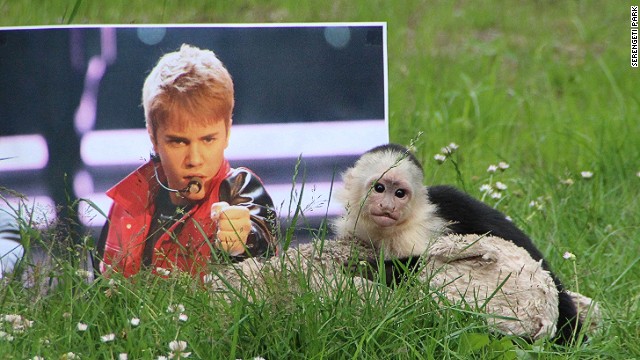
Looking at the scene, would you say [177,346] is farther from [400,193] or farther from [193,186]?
[400,193]

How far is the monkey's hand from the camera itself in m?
3.11

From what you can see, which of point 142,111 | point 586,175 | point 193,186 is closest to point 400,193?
point 193,186

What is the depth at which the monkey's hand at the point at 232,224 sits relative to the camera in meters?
3.11

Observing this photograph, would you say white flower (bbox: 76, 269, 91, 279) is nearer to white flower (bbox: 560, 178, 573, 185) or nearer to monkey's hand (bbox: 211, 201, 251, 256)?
monkey's hand (bbox: 211, 201, 251, 256)

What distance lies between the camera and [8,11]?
17.1 feet

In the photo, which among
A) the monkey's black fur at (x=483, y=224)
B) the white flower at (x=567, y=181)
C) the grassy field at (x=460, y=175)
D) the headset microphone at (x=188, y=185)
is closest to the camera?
the grassy field at (x=460, y=175)

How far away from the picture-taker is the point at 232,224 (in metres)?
3.09

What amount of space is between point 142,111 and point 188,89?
0.18 m

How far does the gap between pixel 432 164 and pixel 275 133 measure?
4.81ft

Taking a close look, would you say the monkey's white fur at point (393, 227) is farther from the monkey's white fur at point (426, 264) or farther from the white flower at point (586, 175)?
the white flower at point (586, 175)

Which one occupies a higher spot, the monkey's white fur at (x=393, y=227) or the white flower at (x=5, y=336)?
the monkey's white fur at (x=393, y=227)

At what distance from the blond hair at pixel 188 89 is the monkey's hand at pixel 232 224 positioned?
0.31 m

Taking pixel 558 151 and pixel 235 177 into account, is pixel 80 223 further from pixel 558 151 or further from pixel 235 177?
pixel 558 151

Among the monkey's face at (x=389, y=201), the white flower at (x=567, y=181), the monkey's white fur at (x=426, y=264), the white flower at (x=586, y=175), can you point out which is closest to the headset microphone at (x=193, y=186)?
the monkey's white fur at (x=426, y=264)
